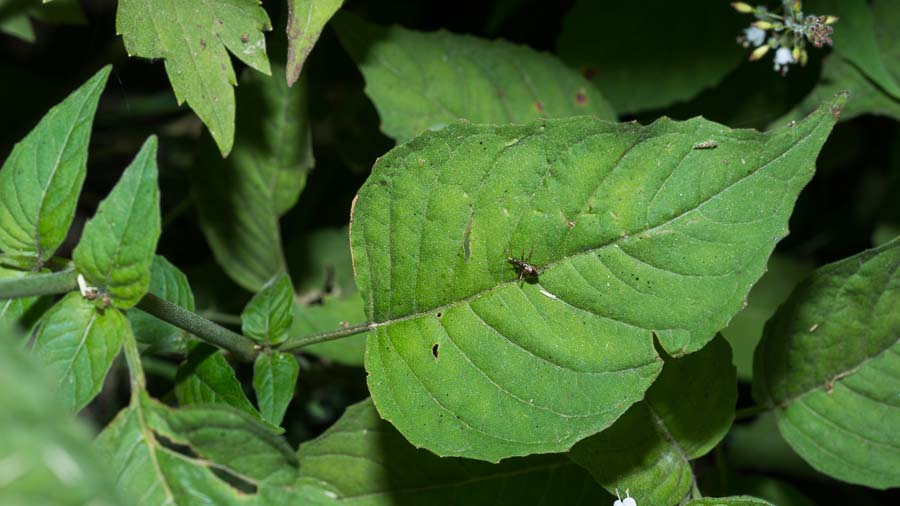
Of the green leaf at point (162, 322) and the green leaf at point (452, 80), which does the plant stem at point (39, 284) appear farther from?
the green leaf at point (452, 80)

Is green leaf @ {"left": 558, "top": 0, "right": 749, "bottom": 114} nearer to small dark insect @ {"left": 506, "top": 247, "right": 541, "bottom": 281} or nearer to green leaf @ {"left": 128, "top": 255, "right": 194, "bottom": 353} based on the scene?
small dark insect @ {"left": 506, "top": 247, "right": 541, "bottom": 281}

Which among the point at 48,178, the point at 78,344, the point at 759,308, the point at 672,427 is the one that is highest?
the point at 48,178

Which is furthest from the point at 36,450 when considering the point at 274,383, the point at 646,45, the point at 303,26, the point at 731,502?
the point at 646,45

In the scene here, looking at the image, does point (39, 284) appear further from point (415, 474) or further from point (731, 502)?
point (731, 502)

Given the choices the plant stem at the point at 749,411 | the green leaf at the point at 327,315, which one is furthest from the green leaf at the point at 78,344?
the plant stem at the point at 749,411

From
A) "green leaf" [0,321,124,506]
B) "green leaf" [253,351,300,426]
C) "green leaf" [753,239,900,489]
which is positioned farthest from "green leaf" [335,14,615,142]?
"green leaf" [0,321,124,506]
